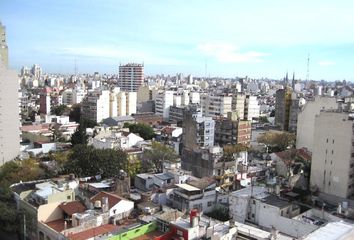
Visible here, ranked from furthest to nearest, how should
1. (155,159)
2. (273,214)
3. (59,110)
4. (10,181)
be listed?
(59,110) < (155,159) < (10,181) < (273,214)

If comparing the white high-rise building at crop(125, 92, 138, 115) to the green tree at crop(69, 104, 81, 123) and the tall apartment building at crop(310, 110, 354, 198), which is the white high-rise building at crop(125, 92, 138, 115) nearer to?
the green tree at crop(69, 104, 81, 123)

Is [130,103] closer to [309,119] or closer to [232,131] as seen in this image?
[232,131]

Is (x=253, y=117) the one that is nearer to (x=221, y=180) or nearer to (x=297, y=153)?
(x=297, y=153)

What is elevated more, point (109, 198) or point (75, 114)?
point (75, 114)

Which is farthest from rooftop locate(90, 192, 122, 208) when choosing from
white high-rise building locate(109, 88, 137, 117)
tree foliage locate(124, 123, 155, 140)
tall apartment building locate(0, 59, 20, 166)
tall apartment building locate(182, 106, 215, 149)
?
white high-rise building locate(109, 88, 137, 117)

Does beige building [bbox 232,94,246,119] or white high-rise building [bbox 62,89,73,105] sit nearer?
beige building [bbox 232,94,246,119]

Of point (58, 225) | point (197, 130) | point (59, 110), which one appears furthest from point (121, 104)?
point (58, 225)
